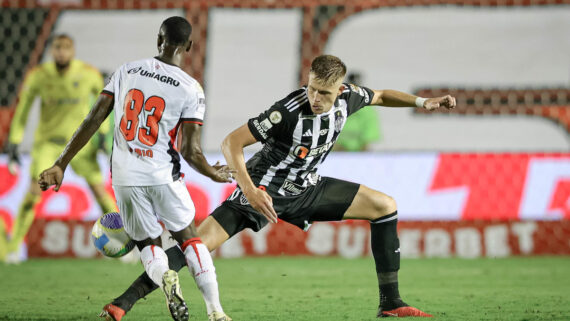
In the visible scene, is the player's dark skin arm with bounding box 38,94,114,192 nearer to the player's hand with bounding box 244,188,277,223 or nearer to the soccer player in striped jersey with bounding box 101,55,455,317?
the soccer player in striped jersey with bounding box 101,55,455,317

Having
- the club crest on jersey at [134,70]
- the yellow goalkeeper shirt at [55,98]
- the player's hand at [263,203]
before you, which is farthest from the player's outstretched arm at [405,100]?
the yellow goalkeeper shirt at [55,98]

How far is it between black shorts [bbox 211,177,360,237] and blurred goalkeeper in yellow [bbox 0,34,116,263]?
12.3ft

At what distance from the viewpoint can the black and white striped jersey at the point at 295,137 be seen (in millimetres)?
5129

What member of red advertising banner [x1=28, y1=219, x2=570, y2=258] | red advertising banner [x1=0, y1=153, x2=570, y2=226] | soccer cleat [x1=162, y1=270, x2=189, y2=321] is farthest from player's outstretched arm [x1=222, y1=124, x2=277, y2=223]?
red advertising banner [x1=28, y1=219, x2=570, y2=258]

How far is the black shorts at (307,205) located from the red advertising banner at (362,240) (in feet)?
13.5

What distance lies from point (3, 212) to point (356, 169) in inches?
158

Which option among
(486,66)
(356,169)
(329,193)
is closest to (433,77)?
(486,66)

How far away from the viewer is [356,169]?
958 cm

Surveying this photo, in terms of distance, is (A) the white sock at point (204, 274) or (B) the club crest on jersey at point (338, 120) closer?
(A) the white sock at point (204, 274)

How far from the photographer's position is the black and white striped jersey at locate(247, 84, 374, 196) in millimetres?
5129

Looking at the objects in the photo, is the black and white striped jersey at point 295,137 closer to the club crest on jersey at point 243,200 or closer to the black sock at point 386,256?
the club crest on jersey at point 243,200

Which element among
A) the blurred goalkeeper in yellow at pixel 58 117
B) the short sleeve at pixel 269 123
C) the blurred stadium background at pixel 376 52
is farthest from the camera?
the blurred stadium background at pixel 376 52

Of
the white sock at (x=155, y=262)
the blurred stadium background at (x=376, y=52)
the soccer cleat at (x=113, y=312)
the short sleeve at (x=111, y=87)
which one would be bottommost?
the soccer cleat at (x=113, y=312)

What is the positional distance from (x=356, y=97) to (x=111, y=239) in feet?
5.89
